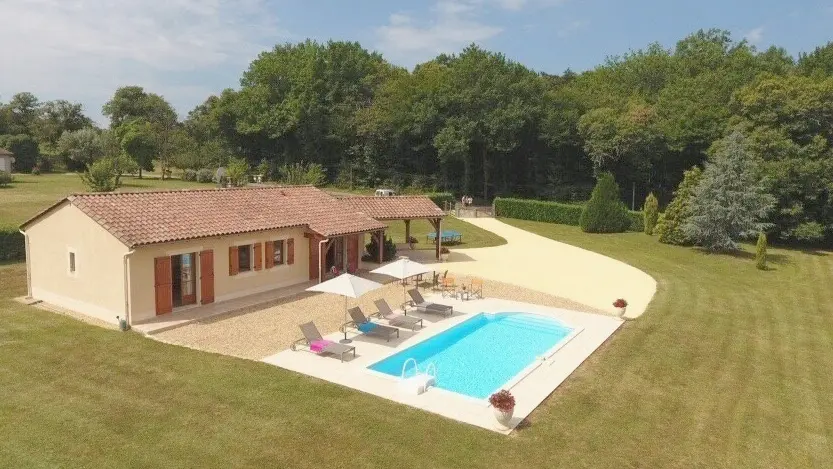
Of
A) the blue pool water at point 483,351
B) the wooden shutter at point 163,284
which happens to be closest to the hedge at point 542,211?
the blue pool water at point 483,351

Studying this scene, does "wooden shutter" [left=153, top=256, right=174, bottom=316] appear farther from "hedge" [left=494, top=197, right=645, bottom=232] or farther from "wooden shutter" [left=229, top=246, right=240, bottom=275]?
"hedge" [left=494, top=197, right=645, bottom=232]

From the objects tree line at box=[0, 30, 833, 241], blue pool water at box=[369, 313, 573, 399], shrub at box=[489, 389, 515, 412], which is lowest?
blue pool water at box=[369, 313, 573, 399]

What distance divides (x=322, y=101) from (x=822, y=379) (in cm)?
5900

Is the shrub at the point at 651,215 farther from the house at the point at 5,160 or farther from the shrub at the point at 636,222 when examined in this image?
the house at the point at 5,160

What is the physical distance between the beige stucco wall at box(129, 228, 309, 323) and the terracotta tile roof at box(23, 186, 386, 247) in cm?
37

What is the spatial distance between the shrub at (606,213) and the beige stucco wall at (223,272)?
25.2m

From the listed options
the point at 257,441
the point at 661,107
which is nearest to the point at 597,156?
the point at 661,107

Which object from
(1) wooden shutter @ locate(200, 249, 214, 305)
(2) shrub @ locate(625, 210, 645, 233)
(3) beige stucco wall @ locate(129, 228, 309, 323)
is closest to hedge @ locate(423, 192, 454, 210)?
(2) shrub @ locate(625, 210, 645, 233)

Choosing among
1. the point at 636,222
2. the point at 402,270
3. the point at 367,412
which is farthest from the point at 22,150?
the point at 367,412

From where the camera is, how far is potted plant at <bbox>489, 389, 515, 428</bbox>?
11.8 meters

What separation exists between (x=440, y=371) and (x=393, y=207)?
16.3 metres

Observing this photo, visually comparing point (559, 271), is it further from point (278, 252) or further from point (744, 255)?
point (278, 252)

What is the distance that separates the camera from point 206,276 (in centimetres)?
2000

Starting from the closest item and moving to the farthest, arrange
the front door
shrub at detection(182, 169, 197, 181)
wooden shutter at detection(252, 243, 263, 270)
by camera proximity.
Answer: the front door < wooden shutter at detection(252, 243, 263, 270) < shrub at detection(182, 169, 197, 181)
